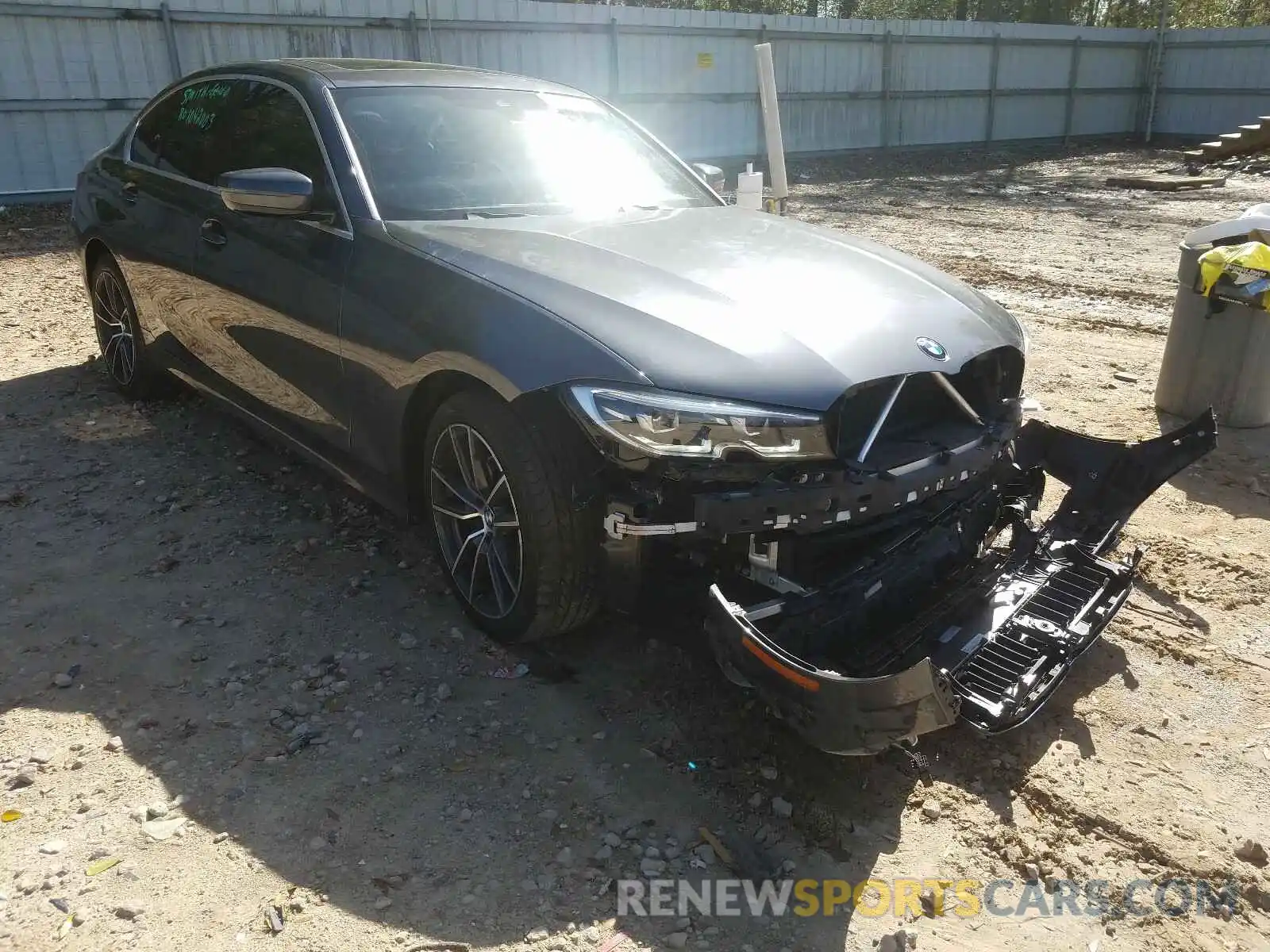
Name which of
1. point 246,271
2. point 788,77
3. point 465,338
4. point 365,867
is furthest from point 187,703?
point 788,77

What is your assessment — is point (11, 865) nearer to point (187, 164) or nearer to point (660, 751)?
point (660, 751)

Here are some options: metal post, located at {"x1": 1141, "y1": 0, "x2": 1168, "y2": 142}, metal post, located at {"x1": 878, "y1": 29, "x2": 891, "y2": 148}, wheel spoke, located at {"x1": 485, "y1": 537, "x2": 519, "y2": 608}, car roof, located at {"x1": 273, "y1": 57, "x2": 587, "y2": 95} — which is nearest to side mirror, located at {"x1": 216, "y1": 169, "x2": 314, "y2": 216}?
car roof, located at {"x1": 273, "y1": 57, "x2": 587, "y2": 95}

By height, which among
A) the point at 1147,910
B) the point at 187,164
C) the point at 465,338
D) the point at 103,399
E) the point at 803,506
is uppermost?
the point at 187,164

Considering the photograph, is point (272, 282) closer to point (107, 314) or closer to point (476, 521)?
point (476, 521)

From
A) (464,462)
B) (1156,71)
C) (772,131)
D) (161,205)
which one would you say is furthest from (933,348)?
(1156,71)

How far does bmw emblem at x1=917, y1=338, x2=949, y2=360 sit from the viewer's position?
111 inches

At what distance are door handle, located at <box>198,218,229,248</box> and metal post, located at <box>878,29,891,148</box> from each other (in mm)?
18672

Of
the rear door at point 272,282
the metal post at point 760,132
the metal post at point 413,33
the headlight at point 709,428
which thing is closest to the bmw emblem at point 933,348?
the headlight at point 709,428

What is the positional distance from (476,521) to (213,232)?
6.56 ft

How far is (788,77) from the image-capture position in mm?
18797

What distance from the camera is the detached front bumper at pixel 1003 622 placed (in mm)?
2299

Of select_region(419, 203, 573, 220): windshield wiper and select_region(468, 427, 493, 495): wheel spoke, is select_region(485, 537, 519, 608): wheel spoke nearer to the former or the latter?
select_region(468, 427, 493, 495): wheel spoke

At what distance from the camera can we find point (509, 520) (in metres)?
3.01

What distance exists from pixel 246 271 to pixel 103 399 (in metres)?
2.33
